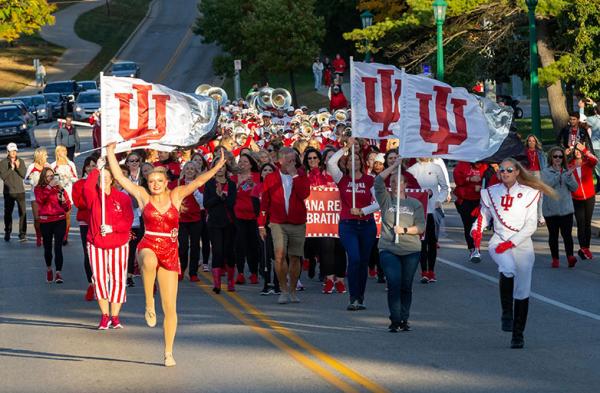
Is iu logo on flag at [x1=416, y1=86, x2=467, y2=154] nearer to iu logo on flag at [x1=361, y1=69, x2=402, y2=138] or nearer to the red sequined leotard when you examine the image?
iu logo on flag at [x1=361, y1=69, x2=402, y2=138]

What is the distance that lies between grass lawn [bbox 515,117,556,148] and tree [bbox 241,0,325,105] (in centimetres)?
1423

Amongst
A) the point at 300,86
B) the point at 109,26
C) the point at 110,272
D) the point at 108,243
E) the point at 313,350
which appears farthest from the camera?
the point at 109,26

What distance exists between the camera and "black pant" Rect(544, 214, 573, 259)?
18.8 metres

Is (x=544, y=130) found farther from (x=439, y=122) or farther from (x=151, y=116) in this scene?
(x=151, y=116)

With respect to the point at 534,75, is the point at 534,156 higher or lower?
lower

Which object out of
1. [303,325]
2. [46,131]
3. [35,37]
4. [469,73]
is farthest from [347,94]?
[303,325]

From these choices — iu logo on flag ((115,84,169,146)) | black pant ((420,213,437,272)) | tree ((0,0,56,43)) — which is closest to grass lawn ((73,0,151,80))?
tree ((0,0,56,43))

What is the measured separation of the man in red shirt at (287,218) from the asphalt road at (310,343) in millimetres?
393

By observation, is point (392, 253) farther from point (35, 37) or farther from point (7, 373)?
point (35, 37)

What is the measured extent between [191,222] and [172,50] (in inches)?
2768

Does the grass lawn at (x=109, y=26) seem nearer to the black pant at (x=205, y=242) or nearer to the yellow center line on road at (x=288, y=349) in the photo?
the black pant at (x=205, y=242)

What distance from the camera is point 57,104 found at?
214 ft

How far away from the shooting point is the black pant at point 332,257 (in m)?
16.8

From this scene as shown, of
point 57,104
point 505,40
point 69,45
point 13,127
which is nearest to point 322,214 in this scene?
point 505,40
